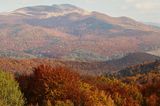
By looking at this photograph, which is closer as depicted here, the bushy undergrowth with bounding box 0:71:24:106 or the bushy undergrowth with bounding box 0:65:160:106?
the bushy undergrowth with bounding box 0:71:24:106

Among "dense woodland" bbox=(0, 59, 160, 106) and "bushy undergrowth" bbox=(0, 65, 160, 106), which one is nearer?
"bushy undergrowth" bbox=(0, 65, 160, 106)

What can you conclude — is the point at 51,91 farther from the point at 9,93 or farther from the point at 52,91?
the point at 9,93

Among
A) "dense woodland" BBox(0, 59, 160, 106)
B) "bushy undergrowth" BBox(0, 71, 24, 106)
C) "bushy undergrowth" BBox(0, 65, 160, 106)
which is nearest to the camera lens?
"bushy undergrowth" BBox(0, 71, 24, 106)

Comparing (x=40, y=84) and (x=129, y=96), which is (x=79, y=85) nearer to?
(x=40, y=84)

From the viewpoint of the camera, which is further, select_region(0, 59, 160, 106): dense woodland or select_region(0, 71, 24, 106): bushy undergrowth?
select_region(0, 59, 160, 106): dense woodland

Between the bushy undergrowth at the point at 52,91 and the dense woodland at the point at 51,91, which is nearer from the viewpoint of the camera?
the bushy undergrowth at the point at 52,91

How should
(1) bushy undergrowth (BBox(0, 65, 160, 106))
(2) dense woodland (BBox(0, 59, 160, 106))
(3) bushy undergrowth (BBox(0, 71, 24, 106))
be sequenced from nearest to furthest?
(3) bushy undergrowth (BBox(0, 71, 24, 106)) → (1) bushy undergrowth (BBox(0, 65, 160, 106)) → (2) dense woodland (BBox(0, 59, 160, 106))

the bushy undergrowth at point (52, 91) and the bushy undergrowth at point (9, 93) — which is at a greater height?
the bushy undergrowth at point (9, 93)

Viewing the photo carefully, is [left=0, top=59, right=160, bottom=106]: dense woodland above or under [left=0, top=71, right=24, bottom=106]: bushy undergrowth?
under

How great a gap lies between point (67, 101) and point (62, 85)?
11783 mm

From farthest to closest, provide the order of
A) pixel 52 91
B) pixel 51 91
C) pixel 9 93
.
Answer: pixel 52 91
pixel 51 91
pixel 9 93

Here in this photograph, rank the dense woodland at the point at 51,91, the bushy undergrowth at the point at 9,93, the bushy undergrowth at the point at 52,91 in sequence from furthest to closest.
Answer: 1. the dense woodland at the point at 51,91
2. the bushy undergrowth at the point at 52,91
3. the bushy undergrowth at the point at 9,93

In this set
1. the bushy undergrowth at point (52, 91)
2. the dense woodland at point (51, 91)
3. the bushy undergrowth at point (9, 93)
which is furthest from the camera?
the dense woodland at point (51, 91)

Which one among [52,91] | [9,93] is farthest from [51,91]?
[9,93]
